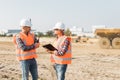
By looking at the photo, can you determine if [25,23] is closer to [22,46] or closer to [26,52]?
[22,46]

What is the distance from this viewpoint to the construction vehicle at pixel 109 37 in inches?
1069

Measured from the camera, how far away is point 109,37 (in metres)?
28.1

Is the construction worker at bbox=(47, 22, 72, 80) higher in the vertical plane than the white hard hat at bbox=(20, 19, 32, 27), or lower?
lower

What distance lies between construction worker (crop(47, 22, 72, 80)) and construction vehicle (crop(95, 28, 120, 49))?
67.8ft

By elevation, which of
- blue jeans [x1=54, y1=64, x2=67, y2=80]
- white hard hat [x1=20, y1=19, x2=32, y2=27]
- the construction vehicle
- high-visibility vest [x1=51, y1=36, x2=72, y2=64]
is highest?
white hard hat [x1=20, y1=19, x2=32, y2=27]

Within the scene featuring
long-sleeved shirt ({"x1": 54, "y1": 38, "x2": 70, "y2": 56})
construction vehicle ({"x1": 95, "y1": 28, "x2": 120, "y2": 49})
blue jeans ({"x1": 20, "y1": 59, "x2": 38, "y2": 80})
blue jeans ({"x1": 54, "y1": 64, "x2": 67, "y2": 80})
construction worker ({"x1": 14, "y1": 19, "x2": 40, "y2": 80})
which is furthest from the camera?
construction vehicle ({"x1": 95, "y1": 28, "x2": 120, "y2": 49})

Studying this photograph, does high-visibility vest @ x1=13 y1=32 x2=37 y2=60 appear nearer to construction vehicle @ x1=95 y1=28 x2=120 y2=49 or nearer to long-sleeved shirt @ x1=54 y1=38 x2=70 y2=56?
long-sleeved shirt @ x1=54 y1=38 x2=70 y2=56

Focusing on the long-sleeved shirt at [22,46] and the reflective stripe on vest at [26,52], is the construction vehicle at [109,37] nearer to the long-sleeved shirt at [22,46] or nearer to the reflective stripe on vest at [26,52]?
the reflective stripe on vest at [26,52]

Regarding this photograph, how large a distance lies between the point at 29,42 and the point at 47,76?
4421 millimetres

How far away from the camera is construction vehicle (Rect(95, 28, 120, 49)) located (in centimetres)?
2714

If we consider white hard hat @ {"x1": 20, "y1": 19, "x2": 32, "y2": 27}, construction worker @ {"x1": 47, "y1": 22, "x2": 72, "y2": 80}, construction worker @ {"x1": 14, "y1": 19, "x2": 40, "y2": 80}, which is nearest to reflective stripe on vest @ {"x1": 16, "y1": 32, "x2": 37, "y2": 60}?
construction worker @ {"x1": 14, "y1": 19, "x2": 40, "y2": 80}

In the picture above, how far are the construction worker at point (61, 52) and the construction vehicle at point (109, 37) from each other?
67.8 feet

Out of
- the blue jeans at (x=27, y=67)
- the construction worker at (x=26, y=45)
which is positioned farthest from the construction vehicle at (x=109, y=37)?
the construction worker at (x=26, y=45)

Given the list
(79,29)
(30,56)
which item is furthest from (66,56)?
(79,29)
